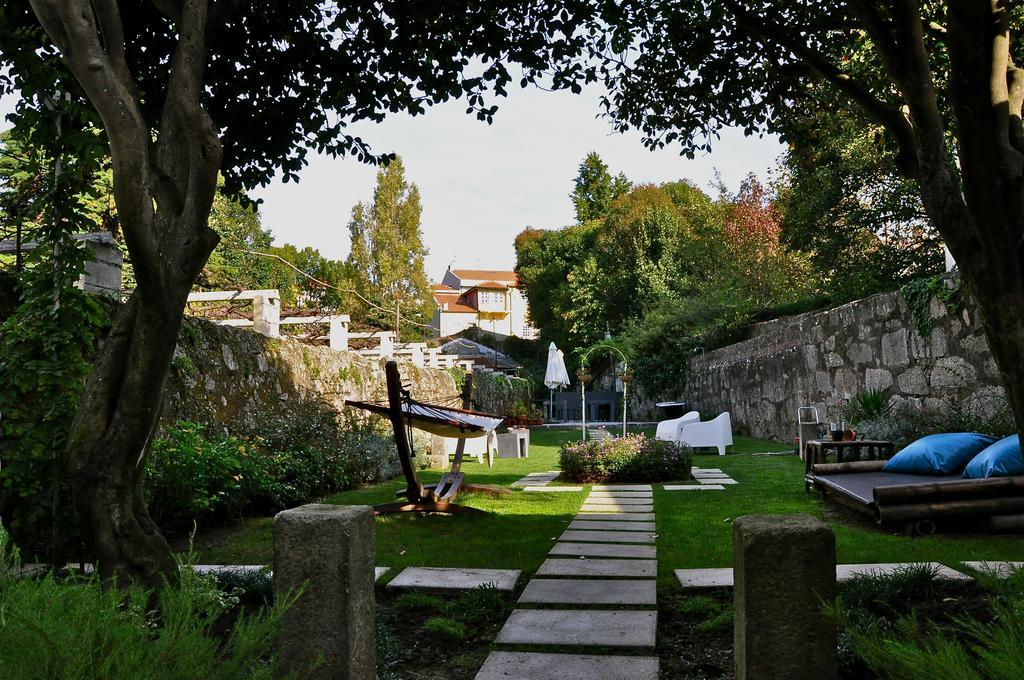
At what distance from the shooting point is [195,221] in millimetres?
3314

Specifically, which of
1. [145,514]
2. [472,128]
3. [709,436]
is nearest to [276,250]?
[709,436]

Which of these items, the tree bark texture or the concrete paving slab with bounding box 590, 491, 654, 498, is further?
the concrete paving slab with bounding box 590, 491, 654, 498

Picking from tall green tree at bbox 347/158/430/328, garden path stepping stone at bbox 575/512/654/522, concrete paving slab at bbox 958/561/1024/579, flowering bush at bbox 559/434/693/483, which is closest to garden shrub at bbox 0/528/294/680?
concrete paving slab at bbox 958/561/1024/579

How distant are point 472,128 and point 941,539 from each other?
429 cm

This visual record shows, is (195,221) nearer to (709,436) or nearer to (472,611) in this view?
(472,611)

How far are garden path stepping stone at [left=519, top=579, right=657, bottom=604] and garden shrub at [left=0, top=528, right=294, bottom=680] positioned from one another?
6.86 feet

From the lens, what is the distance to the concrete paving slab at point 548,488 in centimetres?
898

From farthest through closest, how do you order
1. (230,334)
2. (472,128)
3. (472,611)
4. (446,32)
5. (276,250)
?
1. (276,250)
2. (230,334)
3. (472,128)
4. (446,32)
5. (472,611)

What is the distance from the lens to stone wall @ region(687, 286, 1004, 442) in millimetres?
8039

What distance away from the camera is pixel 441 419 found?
679cm

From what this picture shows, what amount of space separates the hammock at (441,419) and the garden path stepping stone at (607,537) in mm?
1424

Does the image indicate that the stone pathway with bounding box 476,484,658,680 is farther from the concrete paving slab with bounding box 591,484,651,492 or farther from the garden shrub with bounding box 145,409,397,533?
the concrete paving slab with bounding box 591,484,651,492

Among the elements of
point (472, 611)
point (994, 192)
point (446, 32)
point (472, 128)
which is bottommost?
point (472, 611)

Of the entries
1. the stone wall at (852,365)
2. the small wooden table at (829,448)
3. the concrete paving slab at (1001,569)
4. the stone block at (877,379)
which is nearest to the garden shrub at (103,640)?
the concrete paving slab at (1001,569)
